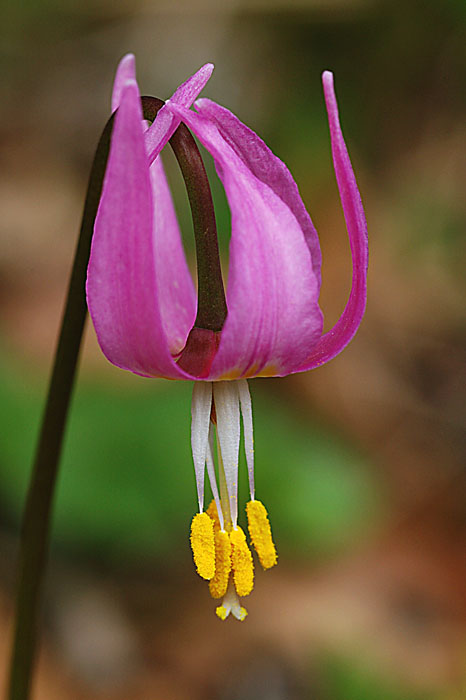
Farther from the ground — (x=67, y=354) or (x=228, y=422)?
(x=67, y=354)

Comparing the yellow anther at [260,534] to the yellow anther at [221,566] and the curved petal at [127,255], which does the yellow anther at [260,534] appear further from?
the curved petal at [127,255]

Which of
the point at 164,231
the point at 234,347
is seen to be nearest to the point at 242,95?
the point at 164,231

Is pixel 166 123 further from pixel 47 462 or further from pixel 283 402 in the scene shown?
pixel 283 402

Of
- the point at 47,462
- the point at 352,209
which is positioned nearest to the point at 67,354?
the point at 47,462

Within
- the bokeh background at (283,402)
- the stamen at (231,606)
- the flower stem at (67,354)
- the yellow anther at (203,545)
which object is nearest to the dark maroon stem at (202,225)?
the flower stem at (67,354)

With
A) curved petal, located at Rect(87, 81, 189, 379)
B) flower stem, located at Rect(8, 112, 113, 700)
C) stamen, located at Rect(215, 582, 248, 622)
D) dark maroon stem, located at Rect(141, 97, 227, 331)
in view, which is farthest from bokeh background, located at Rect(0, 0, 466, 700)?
curved petal, located at Rect(87, 81, 189, 379)

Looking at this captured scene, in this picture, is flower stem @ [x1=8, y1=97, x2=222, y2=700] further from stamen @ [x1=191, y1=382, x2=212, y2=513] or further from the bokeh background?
the bokeh background
